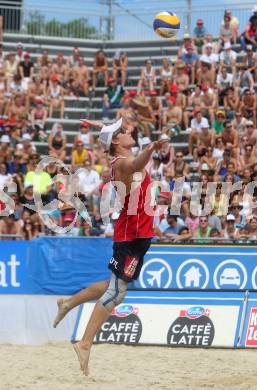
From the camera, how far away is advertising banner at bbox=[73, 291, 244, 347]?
1089cm

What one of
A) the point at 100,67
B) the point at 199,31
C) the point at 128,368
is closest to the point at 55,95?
the point at 100,67

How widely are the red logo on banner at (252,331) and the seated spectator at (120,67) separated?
35.5 ft

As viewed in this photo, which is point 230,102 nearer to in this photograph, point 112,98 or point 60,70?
point 112,98

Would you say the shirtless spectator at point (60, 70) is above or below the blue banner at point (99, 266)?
above

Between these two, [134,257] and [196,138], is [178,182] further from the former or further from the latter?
[134,257]

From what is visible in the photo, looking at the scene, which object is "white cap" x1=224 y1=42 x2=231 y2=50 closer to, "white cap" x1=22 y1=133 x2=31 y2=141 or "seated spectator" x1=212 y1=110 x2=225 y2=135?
"seated spectator" x1=212 y1=110 x2=225 y2=135

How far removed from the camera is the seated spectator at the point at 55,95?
2027 cm

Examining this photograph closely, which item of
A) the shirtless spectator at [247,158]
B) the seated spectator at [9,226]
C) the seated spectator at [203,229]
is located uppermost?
the shirtless spectator at [247,158]

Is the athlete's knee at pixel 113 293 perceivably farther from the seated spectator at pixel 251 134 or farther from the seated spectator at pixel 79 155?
the seated spectator at pixel 79 155

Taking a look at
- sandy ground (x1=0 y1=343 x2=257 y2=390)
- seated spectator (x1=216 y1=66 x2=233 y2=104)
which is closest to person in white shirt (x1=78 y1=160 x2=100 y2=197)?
seated spectator (x1=216 y1=66 x2=233 y2=104)

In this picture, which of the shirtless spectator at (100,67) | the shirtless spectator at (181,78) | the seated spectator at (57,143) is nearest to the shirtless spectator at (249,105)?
the shirtless spectator at (181,78)

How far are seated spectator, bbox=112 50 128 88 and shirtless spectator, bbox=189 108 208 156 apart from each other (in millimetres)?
3631

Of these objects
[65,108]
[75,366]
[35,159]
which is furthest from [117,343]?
[65,108]

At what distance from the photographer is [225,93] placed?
1830cm
